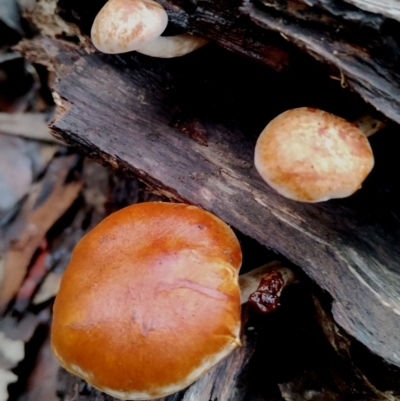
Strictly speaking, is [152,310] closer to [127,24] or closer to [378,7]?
[127,24]

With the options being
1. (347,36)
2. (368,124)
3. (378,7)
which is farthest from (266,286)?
(378,7)

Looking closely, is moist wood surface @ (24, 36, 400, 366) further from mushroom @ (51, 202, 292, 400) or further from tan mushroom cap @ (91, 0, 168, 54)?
tan mushroom cap @ (91, 0, 168, 54)

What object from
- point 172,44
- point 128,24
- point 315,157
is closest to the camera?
point 315,157

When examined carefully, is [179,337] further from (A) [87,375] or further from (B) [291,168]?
(B) [291,168]

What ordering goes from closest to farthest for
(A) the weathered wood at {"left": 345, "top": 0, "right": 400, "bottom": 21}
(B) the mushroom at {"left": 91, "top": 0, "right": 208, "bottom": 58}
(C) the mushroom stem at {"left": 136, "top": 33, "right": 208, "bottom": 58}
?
1. (A) the weathered wood at {"left": 345, "top": 0, "right": 400, "bottom": 21}
2. (B) the mushroom at {"left": 91, "top": 0, "right": 208, "bottom": 58}
3. (C) the mushroom stem at {"left": 136, "top": 33, "right": 208, "bottom": 58}

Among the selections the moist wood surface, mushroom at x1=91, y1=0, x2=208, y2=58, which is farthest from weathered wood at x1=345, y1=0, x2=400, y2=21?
mushroom at x1=91, y1=0, x2=208, y2=58

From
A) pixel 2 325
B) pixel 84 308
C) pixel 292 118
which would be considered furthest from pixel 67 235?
pixel 292 118

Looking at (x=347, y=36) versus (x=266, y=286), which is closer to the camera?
(x=347, y=36)
